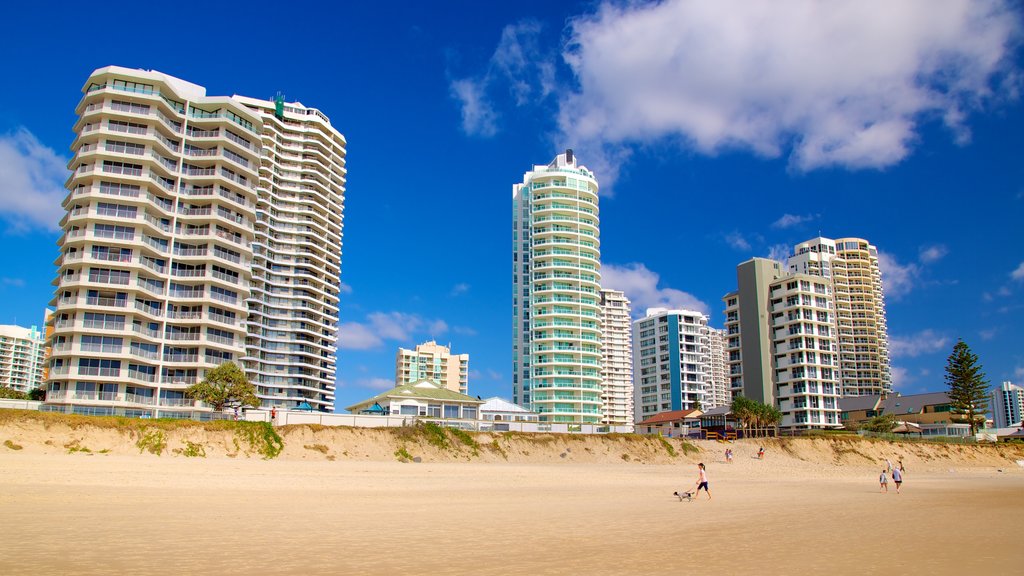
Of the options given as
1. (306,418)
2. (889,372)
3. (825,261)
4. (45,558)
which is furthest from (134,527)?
(889,372)

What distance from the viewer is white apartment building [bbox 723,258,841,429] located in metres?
102

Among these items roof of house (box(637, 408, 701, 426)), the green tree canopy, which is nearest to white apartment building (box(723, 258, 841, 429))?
roof of house (box(637, 408, 701, 426))

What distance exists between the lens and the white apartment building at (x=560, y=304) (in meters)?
108

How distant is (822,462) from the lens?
237 ft

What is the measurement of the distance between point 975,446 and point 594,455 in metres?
51.9

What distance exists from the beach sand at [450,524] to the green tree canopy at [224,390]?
17492mm

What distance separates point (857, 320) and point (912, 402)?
188 ft

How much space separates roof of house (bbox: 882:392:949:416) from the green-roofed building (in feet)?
230

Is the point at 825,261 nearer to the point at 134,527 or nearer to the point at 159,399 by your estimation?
the point at 159,399

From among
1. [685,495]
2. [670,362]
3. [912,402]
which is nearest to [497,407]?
[685,495]

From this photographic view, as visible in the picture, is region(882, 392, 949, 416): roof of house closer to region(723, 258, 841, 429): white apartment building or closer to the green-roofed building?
region(723, 258, 841, 429): white apartment building

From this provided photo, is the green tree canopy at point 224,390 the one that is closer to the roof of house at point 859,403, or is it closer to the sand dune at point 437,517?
the sand dune at point 437,517

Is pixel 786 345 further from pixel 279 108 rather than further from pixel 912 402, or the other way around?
pixel 279 108

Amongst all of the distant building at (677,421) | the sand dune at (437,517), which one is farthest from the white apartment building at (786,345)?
the sand dune at (437,517)
